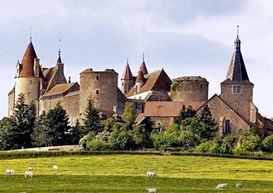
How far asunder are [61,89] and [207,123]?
2390cm

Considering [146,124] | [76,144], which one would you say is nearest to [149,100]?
[146,124]

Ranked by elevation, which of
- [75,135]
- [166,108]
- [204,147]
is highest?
[166,108]

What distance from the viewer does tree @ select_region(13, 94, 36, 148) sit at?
106 m

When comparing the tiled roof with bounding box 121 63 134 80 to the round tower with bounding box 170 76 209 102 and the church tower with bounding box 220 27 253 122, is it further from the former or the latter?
the church tower with bounding box 220 27 253 122

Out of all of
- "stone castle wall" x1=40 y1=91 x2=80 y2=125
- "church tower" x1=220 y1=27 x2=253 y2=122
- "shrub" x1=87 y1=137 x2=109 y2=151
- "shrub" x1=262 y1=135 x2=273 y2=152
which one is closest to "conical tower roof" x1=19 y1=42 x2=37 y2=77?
"stone castle wall" x1=40 y1=91 x2=80 y2=125

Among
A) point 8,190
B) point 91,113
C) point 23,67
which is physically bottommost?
point 8,190

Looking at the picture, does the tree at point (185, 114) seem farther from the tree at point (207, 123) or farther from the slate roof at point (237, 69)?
the slate roof at point (237, 69)

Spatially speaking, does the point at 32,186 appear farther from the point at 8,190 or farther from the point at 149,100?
the point at 149,100

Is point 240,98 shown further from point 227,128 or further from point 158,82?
point 158,82

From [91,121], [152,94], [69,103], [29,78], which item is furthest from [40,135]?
[29,78]

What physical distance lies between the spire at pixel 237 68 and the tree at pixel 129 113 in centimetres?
1261

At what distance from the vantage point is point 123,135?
3632 inches

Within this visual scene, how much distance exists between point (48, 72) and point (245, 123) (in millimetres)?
35009

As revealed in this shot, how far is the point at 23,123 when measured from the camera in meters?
108
